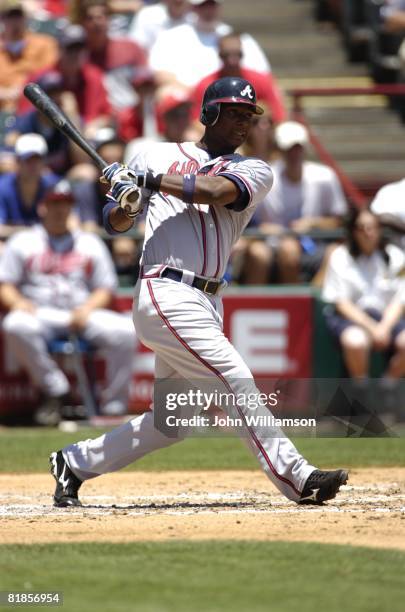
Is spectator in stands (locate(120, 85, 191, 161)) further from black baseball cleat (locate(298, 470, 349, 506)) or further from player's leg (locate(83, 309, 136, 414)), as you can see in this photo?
black baseball cleat (locate(298, 470, 349, 506))

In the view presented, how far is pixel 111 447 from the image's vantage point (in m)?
6.02

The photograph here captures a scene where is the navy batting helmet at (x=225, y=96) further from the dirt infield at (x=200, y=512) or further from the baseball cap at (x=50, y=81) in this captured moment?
the baseball cap at (x=50, y=81)

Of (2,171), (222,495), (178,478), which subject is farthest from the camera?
(2,171)

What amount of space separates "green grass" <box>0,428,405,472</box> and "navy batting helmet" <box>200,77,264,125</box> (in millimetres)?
2785

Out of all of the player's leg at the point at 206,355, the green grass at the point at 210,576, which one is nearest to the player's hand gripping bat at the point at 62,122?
the player's leg at the point at 206,355

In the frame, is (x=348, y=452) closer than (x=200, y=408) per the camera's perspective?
No

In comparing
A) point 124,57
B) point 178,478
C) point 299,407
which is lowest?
point 178,478

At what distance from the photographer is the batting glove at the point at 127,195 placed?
18.5 ft

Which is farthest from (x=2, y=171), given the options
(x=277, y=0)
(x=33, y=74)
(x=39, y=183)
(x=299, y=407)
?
(x=277, y=0)

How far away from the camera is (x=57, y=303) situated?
34.3 ft

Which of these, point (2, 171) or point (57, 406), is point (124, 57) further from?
point (57, 406)

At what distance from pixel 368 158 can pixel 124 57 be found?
2.96m

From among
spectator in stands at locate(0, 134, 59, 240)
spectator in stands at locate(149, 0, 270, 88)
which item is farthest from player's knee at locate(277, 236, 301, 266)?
spectator in stands at locate(149, 0, 270, 88)

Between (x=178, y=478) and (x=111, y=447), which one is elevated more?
(x=111, y=447)
